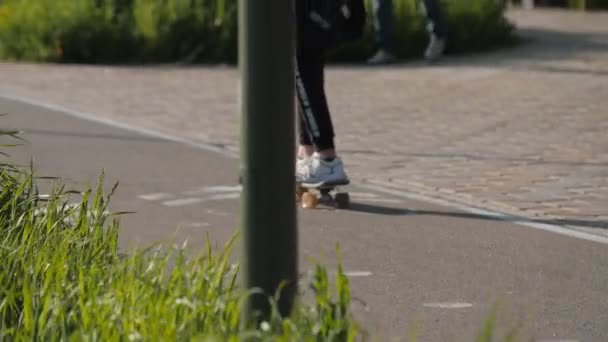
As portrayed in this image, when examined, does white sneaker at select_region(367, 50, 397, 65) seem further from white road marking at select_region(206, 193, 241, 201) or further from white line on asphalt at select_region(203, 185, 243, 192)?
white road marking at select_region(206, 193, 241, 201)

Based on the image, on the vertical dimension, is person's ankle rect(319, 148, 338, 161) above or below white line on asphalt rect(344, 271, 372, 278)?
above

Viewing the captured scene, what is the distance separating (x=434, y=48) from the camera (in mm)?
15586

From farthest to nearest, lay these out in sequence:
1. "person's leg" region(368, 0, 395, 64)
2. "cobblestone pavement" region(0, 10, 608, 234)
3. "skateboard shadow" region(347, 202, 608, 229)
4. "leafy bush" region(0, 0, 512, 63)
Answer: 1. "leafy bush" region(0, 0, 512, 63)
2. "person's leg" region(368, 0, 395, 64)
3. "cobblestone pavement" region(0, 10, 608, 234)
4. "skateboard shadow" region(347, 202, 608, 229)

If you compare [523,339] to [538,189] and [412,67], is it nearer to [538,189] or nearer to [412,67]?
[538,189]

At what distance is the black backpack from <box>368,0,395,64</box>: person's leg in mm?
6946

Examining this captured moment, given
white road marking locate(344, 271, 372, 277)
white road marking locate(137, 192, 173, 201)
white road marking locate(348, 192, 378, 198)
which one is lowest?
white road marking locate(348, 192, 378, 198)

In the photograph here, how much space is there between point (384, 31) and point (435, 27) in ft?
1.62

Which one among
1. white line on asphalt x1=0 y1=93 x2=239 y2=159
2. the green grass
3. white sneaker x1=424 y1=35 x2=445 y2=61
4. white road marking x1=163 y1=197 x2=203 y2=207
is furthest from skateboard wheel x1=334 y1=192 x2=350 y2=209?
white sneaker x1=424 y1=35 x2=445 y2=61

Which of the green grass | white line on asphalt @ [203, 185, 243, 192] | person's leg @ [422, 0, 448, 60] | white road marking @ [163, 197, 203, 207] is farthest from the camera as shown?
person's leg @ [422, 0, 448, 60]

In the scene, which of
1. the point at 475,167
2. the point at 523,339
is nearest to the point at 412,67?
the point at 475,167

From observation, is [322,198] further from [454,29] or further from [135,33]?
[454,29]

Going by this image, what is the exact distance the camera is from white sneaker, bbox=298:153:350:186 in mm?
8523

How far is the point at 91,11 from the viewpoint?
16031mm

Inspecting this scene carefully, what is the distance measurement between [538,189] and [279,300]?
4913 millimetres
